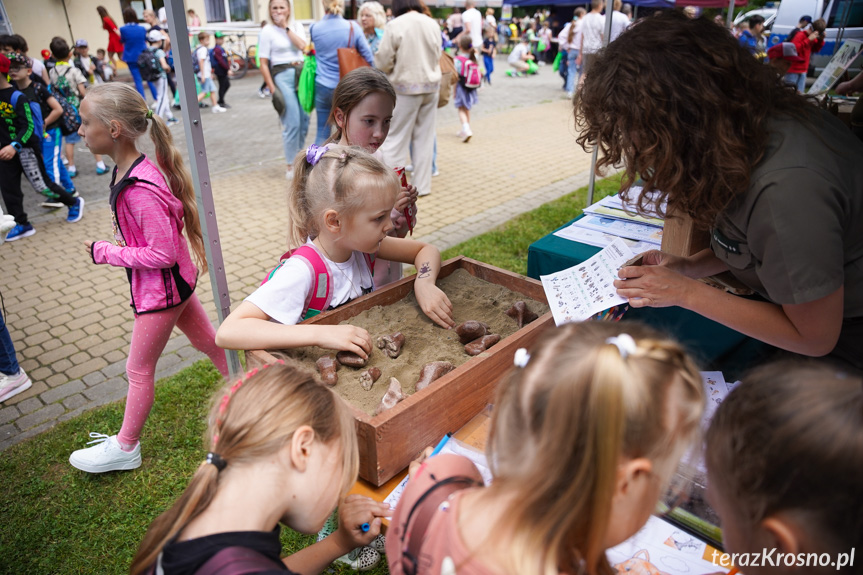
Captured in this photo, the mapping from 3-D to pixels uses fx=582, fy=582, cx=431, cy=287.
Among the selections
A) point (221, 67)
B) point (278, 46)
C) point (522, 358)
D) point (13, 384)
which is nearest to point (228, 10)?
point (221, 67)

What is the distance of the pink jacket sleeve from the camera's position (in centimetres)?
245

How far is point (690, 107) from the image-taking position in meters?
1.49

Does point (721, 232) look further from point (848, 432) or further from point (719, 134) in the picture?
point (848, 432)

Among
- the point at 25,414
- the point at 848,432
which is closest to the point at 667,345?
the point at 848,432

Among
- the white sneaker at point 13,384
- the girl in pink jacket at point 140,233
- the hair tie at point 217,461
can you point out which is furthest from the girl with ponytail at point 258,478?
the white sneaker at point 13,384

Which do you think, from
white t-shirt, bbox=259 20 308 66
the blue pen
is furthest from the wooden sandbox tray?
white t-shirt, bbox=259 20 308 66

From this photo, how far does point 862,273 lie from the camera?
1583mm

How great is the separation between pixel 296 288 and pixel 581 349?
52.8 inches

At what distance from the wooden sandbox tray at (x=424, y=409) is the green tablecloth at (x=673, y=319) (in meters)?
0.88

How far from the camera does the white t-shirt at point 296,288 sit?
198cm

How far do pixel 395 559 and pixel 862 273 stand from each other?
1.44 meters

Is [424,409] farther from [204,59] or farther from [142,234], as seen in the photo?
[204,59]

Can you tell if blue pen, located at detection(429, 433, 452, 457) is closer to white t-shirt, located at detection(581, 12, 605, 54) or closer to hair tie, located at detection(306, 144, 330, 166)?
hair tie, located at detection(306, 144, 330, 166)

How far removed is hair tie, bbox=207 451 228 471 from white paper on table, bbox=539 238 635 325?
990mm
